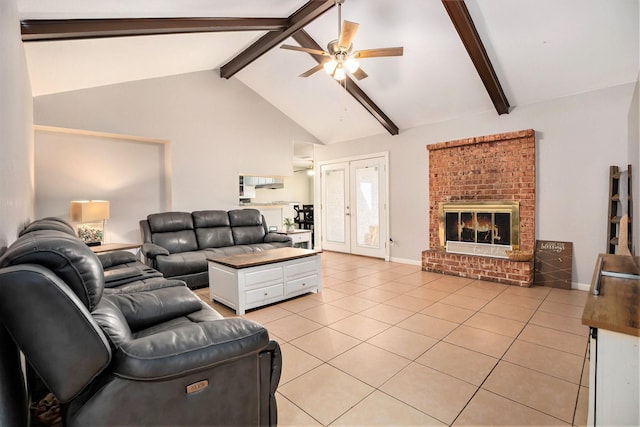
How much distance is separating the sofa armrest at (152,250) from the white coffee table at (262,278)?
0.88m

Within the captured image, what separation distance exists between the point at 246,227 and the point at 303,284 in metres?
2.04

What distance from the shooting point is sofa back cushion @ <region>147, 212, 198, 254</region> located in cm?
451

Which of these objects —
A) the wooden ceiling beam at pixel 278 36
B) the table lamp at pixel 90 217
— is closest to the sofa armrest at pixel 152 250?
the table lamp at pixel 90 217

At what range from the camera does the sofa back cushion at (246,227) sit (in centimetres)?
525

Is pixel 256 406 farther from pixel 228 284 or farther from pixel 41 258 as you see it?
pixel 228 284

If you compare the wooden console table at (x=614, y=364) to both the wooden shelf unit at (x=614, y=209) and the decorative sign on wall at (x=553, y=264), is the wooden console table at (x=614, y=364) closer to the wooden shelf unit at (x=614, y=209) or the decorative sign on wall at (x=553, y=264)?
the wooden shelf unit at (x=614, y=209)

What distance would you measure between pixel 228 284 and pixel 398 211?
3.60 metres

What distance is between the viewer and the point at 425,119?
528cm

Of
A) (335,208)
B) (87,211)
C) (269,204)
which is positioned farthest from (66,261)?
(335,208)

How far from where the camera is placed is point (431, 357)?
2328 millimetres

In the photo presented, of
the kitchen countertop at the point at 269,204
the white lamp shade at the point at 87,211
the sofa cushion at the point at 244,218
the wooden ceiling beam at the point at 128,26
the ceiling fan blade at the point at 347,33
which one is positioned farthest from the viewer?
the kitchen countertop at the point at 269,204

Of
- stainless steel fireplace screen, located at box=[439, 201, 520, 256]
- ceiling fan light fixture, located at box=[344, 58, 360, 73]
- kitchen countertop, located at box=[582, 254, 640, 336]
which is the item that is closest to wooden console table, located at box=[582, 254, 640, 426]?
kitchen countertop, located at box=[582, 254, 640, 336]

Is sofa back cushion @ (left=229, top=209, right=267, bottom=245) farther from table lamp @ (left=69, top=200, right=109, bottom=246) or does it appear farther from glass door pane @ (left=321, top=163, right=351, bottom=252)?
Result: glass door pane @ (left=321, top=163, right=351, bottom=252)

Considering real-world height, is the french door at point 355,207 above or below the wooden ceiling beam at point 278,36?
below
